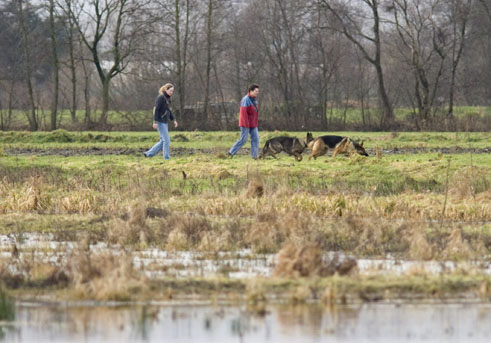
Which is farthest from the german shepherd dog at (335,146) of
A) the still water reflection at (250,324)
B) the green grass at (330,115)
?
the green grass at (330,115)

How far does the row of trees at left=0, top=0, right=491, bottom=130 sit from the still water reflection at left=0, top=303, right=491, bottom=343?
133 feet

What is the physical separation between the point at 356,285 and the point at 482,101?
5512 cm

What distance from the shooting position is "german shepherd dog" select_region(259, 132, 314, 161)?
25.9m

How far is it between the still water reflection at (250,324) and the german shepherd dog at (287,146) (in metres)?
16.2

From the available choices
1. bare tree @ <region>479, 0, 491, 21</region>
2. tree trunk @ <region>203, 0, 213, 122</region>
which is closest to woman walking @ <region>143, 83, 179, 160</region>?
tree trunk @ <region>203, 0, 213, 122</region>

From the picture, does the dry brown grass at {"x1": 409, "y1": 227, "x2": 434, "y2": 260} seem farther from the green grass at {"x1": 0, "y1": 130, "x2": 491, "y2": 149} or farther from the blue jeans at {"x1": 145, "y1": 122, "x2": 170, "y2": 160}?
the green grass at {"x1": 0, "y1": 130, "x2": 491, "y2": 149}

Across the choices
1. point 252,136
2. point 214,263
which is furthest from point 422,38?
point 214,263

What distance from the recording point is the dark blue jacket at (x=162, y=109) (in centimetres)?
2506

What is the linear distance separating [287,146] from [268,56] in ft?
109

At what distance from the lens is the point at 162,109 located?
25.2m

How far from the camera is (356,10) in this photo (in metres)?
57.3

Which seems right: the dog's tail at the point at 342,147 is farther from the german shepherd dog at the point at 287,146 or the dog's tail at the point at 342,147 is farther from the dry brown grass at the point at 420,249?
the dry brown grass at the point at 420,249

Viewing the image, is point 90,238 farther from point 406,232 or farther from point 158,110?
point 158,110

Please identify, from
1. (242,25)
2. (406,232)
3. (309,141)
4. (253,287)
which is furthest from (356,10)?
(253,287)
